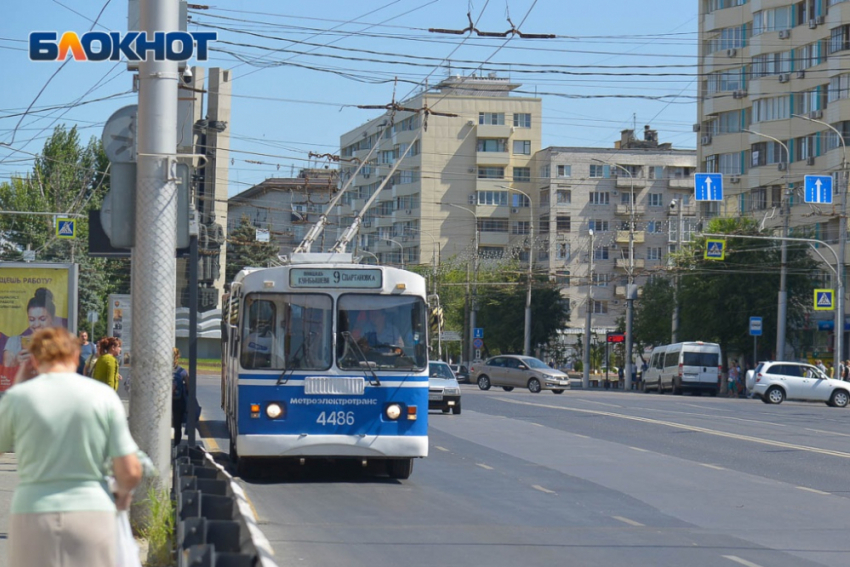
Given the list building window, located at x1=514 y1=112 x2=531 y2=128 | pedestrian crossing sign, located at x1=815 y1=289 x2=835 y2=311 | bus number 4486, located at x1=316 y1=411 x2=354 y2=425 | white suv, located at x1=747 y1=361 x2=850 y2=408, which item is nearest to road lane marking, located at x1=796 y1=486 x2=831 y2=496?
bus number 4486, located at x1=316 y1=411 x2=354 y2=425

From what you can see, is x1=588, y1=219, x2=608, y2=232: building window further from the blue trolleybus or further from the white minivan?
the blue trolleybus

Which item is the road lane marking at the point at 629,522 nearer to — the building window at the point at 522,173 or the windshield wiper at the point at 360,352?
the windshield wiper at the point at 360,352

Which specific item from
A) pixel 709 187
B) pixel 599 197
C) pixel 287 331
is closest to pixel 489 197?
pixel 599 197

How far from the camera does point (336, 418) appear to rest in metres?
14.3

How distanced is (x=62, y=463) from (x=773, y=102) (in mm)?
65969

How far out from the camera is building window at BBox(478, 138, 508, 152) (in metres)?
103

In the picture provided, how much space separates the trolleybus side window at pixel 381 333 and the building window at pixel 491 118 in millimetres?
89004

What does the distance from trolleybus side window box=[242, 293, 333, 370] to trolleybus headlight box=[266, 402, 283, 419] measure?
43 centimetres

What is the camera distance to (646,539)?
10.5 m

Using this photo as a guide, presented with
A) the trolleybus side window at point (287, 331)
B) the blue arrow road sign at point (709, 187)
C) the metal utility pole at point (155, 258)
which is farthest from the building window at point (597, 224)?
the metal utility pole at point (155, 258)

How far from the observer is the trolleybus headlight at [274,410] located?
14.2 metres

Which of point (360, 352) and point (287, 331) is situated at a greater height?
point (287, 331)

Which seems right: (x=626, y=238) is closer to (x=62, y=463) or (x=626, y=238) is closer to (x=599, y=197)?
(x=599, y=197)

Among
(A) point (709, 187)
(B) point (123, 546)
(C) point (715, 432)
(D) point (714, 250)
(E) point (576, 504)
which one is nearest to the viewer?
(B) point (123, 546)
